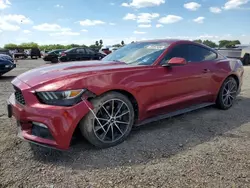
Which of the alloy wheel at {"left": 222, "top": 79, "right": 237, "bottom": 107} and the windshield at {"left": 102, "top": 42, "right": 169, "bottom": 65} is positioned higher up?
the windshield at {"left": 102, "top": 42, "right": 169, "bottom": 65}

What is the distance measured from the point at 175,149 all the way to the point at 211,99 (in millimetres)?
1970

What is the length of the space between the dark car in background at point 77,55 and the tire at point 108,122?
16.3 metres

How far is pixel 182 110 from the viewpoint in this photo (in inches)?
158

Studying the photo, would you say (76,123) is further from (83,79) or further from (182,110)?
(182,110)

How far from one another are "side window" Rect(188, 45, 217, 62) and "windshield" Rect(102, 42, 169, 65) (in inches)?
23.0

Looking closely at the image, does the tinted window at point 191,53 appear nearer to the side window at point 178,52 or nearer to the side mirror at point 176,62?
the side window at point 178,52

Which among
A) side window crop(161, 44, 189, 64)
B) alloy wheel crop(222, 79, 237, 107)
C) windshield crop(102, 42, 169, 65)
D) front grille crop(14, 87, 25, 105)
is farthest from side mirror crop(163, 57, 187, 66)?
front grille crop(14, 87, 25, 105)

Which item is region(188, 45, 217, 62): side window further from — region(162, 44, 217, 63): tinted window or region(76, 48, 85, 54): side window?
region(76, 48, 85, 54): side window

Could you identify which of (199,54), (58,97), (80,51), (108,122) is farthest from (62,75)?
(80,51)

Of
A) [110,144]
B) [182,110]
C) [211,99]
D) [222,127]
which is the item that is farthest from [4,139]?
[211,99]

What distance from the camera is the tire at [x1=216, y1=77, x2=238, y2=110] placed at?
4.78 m

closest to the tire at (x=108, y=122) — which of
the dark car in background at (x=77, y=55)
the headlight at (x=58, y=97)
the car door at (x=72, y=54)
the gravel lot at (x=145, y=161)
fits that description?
the gravel lot at (x=145, y=161)

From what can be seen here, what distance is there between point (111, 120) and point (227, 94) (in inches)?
116

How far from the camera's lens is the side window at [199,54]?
430cm
